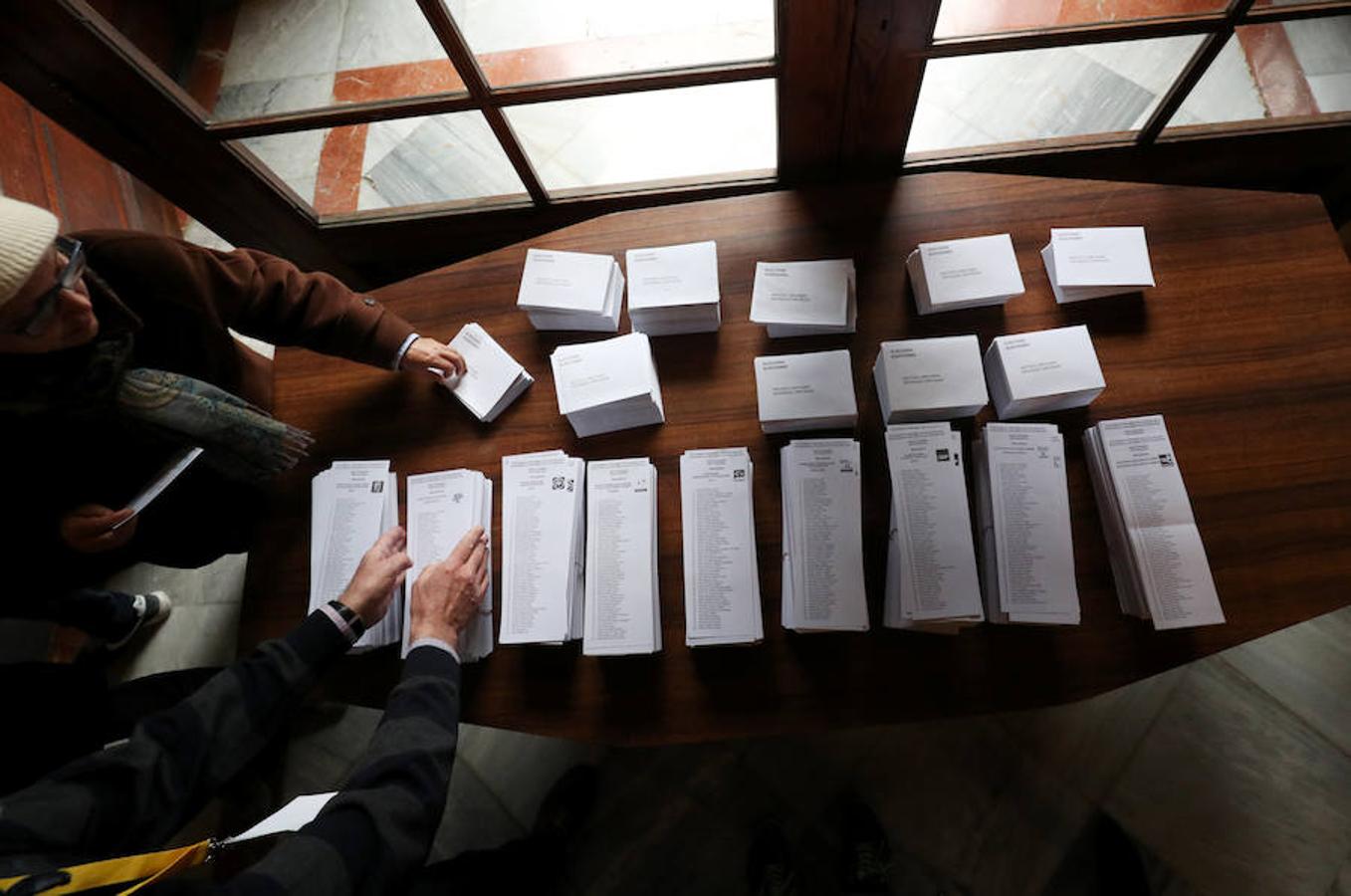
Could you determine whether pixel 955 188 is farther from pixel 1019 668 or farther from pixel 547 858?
pixel 547 858

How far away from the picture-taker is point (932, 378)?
125 centimetres

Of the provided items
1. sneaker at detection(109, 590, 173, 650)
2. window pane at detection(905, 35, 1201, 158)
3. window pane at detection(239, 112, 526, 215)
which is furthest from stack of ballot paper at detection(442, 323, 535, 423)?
sneaker at detection(109, 590, 173, 650)

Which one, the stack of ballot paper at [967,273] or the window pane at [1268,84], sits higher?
the window pane at [1268,84]

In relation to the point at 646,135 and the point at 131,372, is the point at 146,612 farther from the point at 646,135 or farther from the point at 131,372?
the point at 646,135

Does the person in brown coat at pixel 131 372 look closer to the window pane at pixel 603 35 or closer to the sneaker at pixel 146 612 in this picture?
the window pane at pixel 603 35

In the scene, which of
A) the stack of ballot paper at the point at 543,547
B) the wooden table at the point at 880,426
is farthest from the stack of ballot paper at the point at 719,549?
the stack of ballot paper at the point at 543,547

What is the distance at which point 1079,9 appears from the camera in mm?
1369

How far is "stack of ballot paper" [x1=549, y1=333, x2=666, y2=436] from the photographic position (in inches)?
50.8

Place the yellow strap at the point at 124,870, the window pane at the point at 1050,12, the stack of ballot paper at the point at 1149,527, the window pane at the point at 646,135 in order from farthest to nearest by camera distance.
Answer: the window pane at the point at 646,135 < the window pane at the point at 1050,12 < the stack of ballot paper at the point at 1149,527 < the yellow strap at the point at 124,870

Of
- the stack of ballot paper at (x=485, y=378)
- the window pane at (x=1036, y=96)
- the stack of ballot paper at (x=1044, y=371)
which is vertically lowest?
the stack of ballot paper at (x=1044, y=371)

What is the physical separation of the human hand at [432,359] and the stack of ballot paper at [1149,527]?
125 cm

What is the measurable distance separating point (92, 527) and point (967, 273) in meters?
1.75

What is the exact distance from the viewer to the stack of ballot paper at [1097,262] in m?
1.30

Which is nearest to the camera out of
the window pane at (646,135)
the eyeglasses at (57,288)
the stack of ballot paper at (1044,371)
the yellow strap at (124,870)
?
the yellow strap at (124,870)
